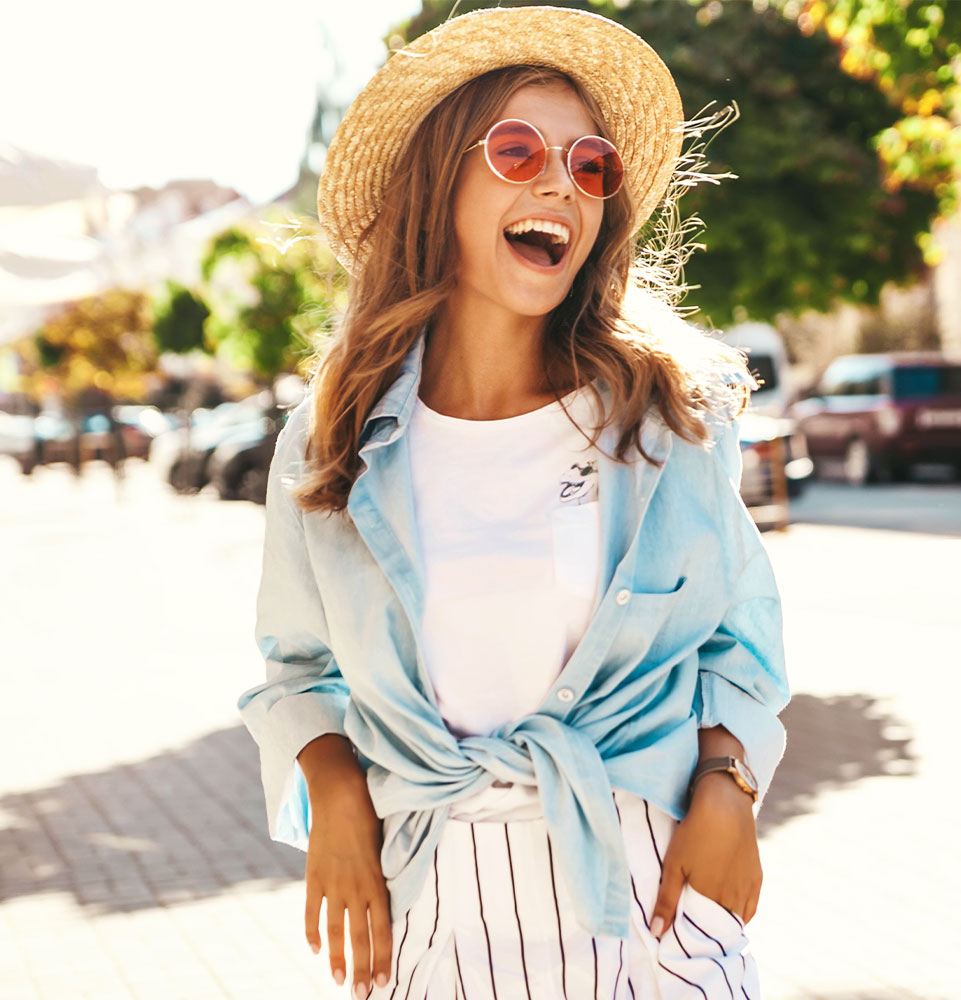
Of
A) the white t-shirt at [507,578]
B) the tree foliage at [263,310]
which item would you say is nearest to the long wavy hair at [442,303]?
the white t-shirt at [507,578]

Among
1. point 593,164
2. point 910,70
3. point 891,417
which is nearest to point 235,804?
point 593,164

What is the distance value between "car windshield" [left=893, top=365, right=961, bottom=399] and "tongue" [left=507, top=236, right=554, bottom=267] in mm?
20312

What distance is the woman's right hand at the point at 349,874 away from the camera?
78.6 inches

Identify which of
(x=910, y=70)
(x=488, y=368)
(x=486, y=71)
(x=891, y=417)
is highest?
(x=910, y=70)

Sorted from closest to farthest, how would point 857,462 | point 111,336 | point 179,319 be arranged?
1. point 857,462
2. point 179,319
3. point 111,336

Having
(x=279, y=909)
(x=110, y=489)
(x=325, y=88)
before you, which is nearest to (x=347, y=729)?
(x=279, y=909)

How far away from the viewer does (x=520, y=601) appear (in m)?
1.98

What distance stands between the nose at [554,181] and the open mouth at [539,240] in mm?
46

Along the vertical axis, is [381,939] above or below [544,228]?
below

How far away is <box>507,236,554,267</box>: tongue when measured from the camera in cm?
216

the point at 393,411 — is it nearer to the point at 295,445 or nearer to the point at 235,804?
the point at 295,445

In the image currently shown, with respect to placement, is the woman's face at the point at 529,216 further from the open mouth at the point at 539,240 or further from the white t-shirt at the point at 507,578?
the white t-shirt at the point at 507,578

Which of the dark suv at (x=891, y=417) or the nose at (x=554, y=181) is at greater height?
the nose at (x=554, y=181)

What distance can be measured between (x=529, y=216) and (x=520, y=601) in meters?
0.61
